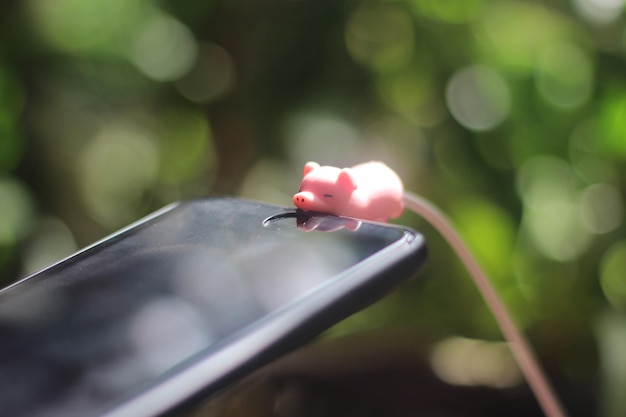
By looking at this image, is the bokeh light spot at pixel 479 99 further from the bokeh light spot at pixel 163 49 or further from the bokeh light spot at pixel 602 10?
the bokeh light spot at pixel 163 49

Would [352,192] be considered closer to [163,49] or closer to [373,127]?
[373,127]

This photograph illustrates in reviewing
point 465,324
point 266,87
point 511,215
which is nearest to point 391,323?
point 465,324

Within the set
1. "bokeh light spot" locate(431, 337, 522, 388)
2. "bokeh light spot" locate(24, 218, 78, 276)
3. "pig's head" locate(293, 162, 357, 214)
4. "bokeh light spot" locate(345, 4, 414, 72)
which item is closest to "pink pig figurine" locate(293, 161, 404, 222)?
"pig's head" locate(293, 162, 357, 214)

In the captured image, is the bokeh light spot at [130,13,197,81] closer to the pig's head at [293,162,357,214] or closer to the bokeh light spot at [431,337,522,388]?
the bokeh light spot at [431,337,522,388]

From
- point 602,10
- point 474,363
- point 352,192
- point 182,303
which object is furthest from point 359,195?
point 602,10

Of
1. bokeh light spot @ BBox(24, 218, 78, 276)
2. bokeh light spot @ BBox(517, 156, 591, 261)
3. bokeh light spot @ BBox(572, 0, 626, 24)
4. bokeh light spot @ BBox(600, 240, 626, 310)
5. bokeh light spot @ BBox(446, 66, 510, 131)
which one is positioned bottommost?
bokeh light spot @ BBox(600, 240, 626, 310)

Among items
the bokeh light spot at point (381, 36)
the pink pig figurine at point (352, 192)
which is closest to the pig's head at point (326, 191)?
the pink pig figurine at point (352, 192)
